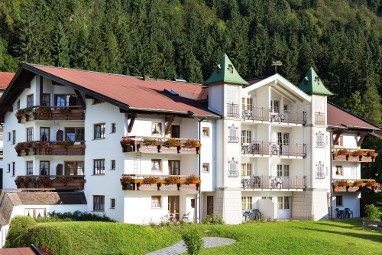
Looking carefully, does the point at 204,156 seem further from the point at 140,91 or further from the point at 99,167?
the point at 99,167

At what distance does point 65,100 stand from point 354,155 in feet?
74.7

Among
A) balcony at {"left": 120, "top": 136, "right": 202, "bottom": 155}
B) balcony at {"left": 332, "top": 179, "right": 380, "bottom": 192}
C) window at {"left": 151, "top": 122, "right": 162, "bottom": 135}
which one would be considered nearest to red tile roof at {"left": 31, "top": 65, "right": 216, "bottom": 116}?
window at {"left": 151, "top": 122, "right": 162, "bottom": 135}

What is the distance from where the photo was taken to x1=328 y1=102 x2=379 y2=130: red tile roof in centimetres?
5928

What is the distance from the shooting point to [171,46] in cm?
12925

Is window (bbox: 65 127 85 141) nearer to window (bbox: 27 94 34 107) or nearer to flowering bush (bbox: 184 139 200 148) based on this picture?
window (bbox: 27 94 34 107)

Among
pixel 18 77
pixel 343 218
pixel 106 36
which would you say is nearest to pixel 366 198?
pixel 343 218

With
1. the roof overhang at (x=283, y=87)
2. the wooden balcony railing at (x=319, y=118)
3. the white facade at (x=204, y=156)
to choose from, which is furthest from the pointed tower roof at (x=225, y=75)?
the wooden balcony railing at (x=319, y=118)

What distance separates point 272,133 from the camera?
5531 centimetres

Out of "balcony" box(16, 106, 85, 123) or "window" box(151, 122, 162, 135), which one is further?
"balcony" box(16, 106, 85, 123)

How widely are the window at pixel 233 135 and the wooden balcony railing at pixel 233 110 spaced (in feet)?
2.42

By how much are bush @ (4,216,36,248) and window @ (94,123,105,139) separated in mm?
8176

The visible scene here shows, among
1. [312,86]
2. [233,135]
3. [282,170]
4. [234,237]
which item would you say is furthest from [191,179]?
[312,86]

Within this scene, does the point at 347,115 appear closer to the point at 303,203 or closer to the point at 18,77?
the point at 303,203

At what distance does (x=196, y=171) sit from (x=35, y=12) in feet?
237
